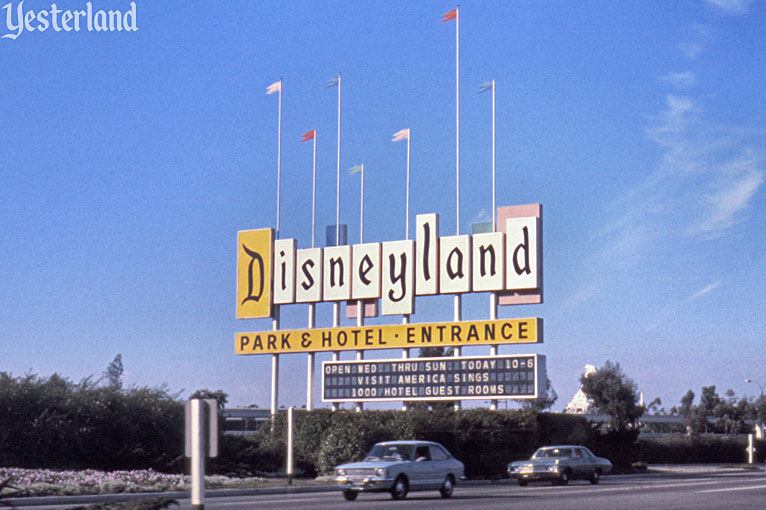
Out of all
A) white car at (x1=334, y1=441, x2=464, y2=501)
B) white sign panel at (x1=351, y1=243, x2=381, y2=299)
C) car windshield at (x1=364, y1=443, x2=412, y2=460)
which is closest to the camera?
white car at (x1=334, y1=441, x2=464, y2=501)

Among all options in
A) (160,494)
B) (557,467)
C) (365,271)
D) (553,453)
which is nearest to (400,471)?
(160,494)

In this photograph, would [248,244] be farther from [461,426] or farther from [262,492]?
[262,492]

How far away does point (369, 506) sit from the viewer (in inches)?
907

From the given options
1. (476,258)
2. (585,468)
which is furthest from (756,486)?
(476,258)

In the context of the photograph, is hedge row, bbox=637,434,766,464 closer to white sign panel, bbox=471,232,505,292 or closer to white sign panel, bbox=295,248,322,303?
white sign panel, bbox=471,232,505,292

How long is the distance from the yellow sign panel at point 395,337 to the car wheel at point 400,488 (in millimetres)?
13868

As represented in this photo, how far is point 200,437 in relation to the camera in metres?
8.61

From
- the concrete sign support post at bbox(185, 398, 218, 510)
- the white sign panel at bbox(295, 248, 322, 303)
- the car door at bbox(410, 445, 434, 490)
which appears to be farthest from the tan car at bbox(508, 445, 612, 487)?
the concrete sign support post at bbox(185, 398, 218, 510)

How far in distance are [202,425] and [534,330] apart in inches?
1221

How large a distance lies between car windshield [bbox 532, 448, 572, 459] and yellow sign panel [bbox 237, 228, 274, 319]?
15.9 metres

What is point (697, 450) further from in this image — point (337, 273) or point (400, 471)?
point (400, 471)

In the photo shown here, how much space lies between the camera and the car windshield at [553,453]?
3538 centimetres

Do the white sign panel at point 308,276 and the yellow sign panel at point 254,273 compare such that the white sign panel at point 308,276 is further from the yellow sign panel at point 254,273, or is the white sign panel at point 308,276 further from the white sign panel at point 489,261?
the white sign panel at point 489,261

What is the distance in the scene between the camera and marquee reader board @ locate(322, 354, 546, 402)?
3891 cm
